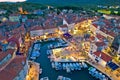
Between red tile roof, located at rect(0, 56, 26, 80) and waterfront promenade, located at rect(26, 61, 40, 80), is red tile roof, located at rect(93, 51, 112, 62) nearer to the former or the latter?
waterfront promenade, located at rect(26, 61, 40, 80)

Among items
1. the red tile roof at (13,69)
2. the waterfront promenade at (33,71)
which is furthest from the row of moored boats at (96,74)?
the red tile roof at (13,69)

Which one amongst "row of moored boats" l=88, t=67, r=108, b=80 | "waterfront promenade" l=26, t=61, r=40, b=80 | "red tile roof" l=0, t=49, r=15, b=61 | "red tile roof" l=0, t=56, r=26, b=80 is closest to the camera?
"red tile roof" l=0, t=56, r=26, b=80

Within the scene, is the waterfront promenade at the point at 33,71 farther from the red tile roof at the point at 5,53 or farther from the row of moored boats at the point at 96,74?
the row of moored boats at the point at 96,74

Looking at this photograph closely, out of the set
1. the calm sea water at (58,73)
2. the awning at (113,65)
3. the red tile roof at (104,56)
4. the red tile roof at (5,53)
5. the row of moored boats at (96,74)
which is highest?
the red tile roof at (5,53)

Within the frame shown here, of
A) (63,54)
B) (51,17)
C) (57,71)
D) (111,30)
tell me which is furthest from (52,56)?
(51,17)

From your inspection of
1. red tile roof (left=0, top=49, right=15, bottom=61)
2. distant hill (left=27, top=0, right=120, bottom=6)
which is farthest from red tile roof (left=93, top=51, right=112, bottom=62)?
distant hill (left=27, top=0, right=120, bottom=6)

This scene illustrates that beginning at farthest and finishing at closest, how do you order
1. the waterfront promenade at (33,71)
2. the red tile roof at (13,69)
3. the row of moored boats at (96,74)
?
the row of moored boats at (96,74) < the waterfront promenade at (33,71) < the red tile roof at (13,69)

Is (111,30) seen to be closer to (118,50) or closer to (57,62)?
(118,50)

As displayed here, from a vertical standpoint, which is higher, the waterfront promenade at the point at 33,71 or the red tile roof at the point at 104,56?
the red tile roof at the point at 104,56

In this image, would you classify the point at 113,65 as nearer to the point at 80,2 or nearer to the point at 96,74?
the point at 96,74
